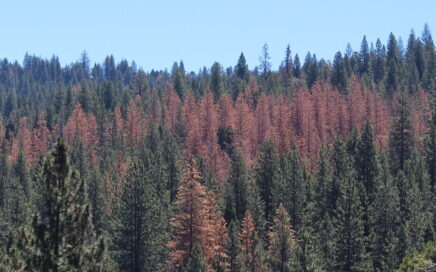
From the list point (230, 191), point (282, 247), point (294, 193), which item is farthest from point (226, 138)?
point (282, 247)

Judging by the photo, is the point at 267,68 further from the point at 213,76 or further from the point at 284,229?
the point at 284,229

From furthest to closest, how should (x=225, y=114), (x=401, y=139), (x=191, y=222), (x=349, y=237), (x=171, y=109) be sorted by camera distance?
(x=171, y=109), (x=225, y=114), (x=401, y=139), (x=349, y=237), (x=191, y=222)

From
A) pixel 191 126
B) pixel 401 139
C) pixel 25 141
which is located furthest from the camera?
pixel 25 141

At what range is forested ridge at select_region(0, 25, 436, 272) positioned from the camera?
1750cm

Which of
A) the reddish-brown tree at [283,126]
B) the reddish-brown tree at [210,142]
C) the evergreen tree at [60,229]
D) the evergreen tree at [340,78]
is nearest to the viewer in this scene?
the evergreen tree at [60,229]

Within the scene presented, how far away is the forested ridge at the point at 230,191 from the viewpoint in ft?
57.4

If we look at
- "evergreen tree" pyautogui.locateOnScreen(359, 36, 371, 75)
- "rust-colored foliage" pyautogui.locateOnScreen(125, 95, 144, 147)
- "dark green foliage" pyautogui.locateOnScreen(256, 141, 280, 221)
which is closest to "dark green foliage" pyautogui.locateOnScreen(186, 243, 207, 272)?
"dark green foliage" pyautogui.locateOnScreen(256, 141, 280, 221)

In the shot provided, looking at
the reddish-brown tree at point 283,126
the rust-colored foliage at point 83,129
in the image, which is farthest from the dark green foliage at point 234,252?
the rust-colored foliage at point 83,129

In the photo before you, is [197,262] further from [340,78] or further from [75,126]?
[340,78]

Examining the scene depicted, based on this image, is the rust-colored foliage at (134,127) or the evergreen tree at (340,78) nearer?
the rust-colored foliage at (134,127)

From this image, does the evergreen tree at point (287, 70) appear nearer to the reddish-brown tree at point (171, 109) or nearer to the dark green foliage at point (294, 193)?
the reddish-brown tree at point (171, 109)

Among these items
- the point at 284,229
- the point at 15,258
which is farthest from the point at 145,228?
the point at 15,258

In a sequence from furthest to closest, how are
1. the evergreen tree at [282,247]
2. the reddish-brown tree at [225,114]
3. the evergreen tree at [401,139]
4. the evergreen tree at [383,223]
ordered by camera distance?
the reddish-brown tree at [225,114], the evergreen tree at [401,139], the evergreen tree at [383,223], the evergreen tree at [282,247]

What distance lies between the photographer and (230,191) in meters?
59.4
